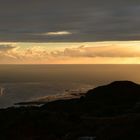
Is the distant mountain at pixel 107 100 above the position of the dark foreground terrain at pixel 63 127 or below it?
below

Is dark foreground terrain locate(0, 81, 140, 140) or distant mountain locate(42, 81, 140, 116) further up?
dark foreground terrain locate(0, 81, 140, 140)

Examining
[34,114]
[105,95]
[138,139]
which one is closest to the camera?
[138,139]

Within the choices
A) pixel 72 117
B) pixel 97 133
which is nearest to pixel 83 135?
pixel 97 133

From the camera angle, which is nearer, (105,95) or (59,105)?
(59,105)

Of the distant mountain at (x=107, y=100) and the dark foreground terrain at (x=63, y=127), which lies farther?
the distant mountain at (x=107, y=100)

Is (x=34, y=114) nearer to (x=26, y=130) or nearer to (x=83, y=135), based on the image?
(x=26, y=130)

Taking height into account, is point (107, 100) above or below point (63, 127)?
below

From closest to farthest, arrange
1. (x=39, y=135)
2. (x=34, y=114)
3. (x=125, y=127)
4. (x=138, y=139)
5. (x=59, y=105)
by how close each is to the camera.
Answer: (x=138, y=139), (x=125, y=127), (x=39, y=135), (x=34, y=114), (x=59, y=105)

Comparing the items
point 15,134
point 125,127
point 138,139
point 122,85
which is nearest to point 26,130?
point 15,134

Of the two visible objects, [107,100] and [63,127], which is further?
[107,100]

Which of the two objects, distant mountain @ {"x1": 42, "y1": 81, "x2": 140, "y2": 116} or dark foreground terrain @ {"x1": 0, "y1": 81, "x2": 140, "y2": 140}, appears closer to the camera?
dark foreground terrain @ {"x1": 0, "y1": 81, "x2": 140, "y2": 140}
